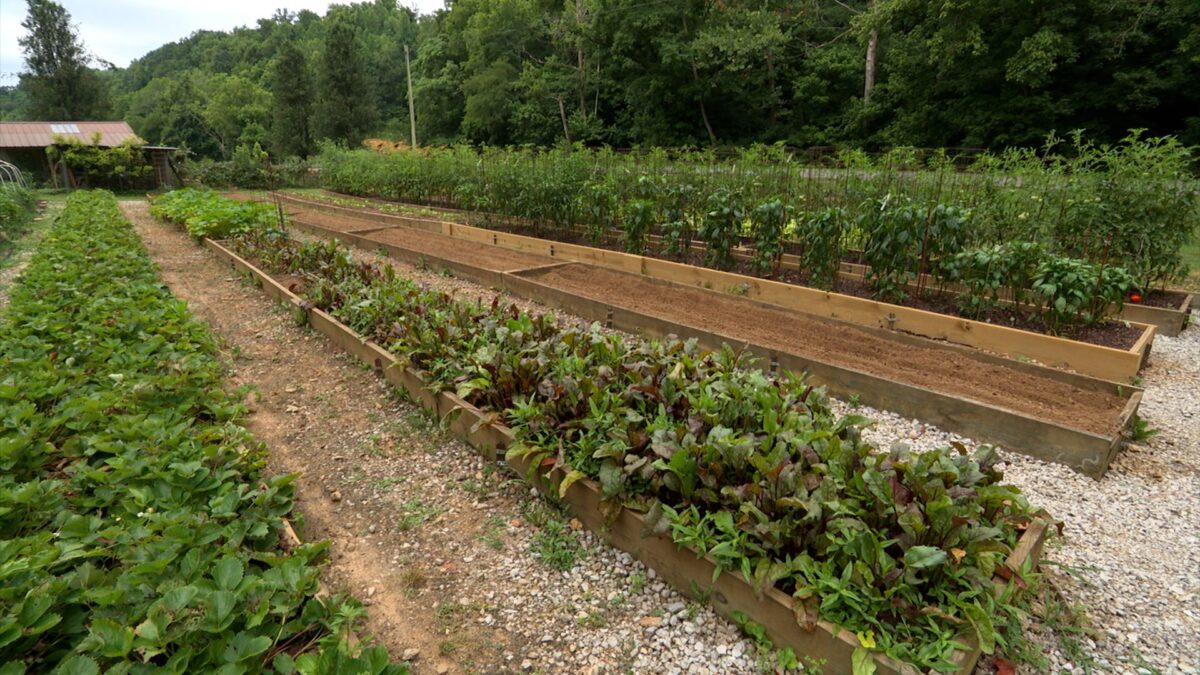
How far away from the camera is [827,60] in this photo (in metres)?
28.8

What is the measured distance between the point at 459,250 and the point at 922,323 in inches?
286

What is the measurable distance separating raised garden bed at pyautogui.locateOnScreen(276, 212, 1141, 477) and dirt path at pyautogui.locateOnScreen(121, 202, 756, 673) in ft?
8.05

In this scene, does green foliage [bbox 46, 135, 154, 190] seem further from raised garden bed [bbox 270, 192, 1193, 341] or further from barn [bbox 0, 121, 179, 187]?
raised garden bed [bbox 270, 192, 1193, 341]

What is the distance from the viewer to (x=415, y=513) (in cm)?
309

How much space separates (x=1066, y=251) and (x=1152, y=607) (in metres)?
5.32

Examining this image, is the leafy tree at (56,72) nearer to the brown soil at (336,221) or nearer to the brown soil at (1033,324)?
the brown soil at (336,221)

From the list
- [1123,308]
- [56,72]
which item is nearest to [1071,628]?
[1123,308]

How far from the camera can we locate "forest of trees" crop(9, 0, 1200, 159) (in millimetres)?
20031

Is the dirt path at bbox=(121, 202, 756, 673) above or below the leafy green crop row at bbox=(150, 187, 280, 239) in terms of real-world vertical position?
below

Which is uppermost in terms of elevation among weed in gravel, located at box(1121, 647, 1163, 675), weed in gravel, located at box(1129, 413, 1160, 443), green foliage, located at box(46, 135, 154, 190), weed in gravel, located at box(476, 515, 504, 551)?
green foliage, located at box(46, 135, 154, 190)

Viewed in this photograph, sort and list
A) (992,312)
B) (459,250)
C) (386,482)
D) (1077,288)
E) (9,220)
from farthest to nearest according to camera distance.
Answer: (9,220) < (459,250) < (992,312) < (1077,288) < (386,482)

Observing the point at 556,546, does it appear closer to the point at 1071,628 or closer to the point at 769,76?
the point at 1071,628

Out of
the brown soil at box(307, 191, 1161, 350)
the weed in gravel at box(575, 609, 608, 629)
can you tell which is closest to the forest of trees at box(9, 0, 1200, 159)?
the brown soil at box(307, 191, 1161, 350)

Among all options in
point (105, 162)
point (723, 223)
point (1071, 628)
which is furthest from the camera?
point (105, 162)
